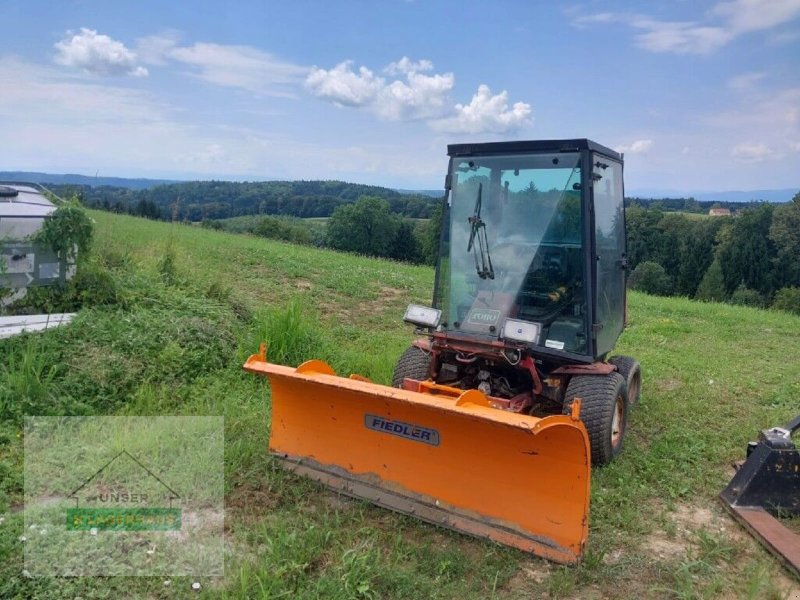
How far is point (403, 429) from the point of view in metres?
3.99

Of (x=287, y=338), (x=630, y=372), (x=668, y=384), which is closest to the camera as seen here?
(x=630, y=372)

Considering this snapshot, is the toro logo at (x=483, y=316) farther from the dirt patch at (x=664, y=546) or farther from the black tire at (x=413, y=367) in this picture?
the dirt patch at (x=664, y=546)

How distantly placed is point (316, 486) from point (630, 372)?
9.90ft

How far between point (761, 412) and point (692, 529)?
309 cm

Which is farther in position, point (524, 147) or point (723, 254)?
point (723, 254)

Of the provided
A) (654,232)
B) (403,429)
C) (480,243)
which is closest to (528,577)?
(403,429)

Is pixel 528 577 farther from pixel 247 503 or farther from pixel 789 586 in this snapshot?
pixel 247 503

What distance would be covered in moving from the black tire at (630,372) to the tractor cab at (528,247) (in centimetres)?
59

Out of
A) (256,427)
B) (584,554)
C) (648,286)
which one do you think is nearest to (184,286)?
(256,427)

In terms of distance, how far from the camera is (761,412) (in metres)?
6.47

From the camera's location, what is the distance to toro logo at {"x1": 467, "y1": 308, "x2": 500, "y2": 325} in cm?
470

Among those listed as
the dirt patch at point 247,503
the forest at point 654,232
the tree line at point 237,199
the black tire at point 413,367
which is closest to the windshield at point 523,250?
the black tire at point 413,367

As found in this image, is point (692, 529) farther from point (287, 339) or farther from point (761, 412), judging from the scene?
point (287, 339)

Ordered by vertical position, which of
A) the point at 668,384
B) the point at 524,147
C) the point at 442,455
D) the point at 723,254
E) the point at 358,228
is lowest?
the point at 668,384
